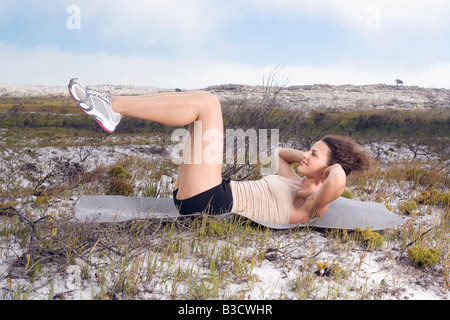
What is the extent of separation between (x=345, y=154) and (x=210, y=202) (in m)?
1.25

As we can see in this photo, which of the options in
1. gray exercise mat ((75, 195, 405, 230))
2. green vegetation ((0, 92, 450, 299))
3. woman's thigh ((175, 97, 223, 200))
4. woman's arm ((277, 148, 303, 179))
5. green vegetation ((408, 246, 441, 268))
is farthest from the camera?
woman's arm ((277, 148, 303, 179))

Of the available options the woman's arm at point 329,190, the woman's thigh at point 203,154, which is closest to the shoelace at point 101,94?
the woman's thigh at point 203,154

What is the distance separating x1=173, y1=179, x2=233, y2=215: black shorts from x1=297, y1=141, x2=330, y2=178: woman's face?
717mm

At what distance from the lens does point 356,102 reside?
116 ft

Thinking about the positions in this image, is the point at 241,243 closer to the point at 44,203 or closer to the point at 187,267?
the point at 187,267

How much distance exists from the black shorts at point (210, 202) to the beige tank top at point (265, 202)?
0.35 feet

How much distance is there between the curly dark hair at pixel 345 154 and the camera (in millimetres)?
3395

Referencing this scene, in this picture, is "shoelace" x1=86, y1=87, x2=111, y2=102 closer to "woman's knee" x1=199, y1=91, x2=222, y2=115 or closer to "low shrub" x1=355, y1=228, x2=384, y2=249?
"woman's knee" x1=199, y1=91, x2=222, y2=115

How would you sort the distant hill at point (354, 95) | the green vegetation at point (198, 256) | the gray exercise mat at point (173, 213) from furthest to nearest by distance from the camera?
the distant hill at point (354, 95), the gray exercise mat at point (173, 213), the green vegetation at point (198, 256)

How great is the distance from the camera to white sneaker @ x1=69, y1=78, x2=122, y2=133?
3.05 m

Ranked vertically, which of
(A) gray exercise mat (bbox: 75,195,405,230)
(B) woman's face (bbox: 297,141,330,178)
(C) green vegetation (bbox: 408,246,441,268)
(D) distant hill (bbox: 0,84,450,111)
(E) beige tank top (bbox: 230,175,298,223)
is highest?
(D) distant hill (bbox: 0,84,450,111)

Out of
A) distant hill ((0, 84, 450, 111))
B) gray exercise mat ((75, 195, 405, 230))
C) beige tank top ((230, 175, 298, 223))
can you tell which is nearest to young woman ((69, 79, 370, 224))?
beige tank top ((230, 175, 298, 223))

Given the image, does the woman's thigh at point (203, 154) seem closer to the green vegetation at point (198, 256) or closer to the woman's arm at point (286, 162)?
the green vegetation at point (198, 256)

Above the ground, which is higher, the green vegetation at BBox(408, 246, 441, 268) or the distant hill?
the distant hill
